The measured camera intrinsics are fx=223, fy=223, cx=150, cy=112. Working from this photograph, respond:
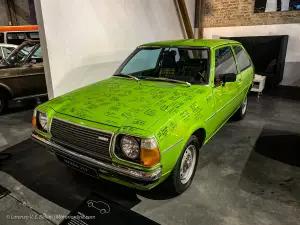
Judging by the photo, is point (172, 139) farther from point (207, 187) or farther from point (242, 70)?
point (242, 70)

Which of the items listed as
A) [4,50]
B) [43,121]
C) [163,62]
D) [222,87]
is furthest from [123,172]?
[4,50]

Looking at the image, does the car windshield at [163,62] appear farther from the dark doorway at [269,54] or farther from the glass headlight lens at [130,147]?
the dark doorway at [269,54]

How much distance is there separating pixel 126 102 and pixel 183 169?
35.3 inches

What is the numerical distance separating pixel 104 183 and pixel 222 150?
1.69 meters

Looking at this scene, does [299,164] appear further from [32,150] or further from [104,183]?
[32,150]

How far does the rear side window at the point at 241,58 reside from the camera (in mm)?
3523

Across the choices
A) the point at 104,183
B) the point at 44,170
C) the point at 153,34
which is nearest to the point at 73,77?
the point at 44,170

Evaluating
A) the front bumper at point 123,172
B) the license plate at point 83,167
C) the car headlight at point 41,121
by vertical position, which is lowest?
the license plate at point 83,167

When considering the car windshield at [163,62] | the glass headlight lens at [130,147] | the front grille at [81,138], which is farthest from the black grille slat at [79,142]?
the car windshield at [163,62]

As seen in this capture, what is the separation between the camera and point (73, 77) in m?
3.95

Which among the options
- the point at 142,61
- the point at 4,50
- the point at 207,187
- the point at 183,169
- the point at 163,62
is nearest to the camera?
the point at 183,169

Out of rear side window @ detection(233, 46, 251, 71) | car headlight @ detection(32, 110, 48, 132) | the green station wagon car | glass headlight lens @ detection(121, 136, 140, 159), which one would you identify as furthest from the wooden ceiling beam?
glass headlight lens @ detection(121, 136, 140, 159)

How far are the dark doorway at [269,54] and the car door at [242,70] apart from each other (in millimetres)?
2675

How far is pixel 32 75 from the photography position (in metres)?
4.88
